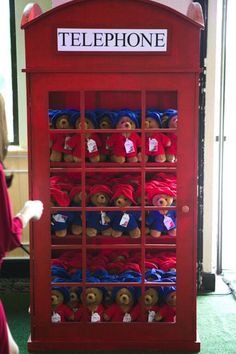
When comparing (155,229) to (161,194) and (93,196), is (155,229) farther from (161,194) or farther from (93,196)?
(93,196)

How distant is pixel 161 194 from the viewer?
10.0 ft

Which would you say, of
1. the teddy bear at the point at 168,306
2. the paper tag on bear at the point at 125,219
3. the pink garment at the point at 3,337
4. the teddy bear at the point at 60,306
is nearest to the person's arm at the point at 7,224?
the pink garment at the point at 3,337

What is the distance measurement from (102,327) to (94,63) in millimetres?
1653

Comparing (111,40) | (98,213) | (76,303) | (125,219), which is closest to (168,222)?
(125,219)

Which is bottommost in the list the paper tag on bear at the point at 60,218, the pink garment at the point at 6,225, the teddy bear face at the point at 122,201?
the paper tag on bear at the point at 60,218

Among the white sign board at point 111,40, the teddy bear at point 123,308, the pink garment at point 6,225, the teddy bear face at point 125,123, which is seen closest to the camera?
the pink garment at point 6,225

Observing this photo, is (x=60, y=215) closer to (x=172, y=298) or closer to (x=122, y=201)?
(x=122, y=201)

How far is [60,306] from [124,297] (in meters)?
0.42

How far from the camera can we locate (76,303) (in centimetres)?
317

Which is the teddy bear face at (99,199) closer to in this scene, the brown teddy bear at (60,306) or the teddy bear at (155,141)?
the teddy bear at (155,141)

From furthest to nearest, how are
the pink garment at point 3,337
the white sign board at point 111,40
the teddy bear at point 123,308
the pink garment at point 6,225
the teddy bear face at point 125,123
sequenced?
the teddy bear at point 123,308, the teddy bear face at point 125,123, the white sign board at point 111,40, the pink garment at point 3,337, the pink garment at point 6,225

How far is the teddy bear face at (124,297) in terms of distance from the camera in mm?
3100

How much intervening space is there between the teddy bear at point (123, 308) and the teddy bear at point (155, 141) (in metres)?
0.85

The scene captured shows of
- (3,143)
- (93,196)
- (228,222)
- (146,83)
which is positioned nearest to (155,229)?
(93,196)
